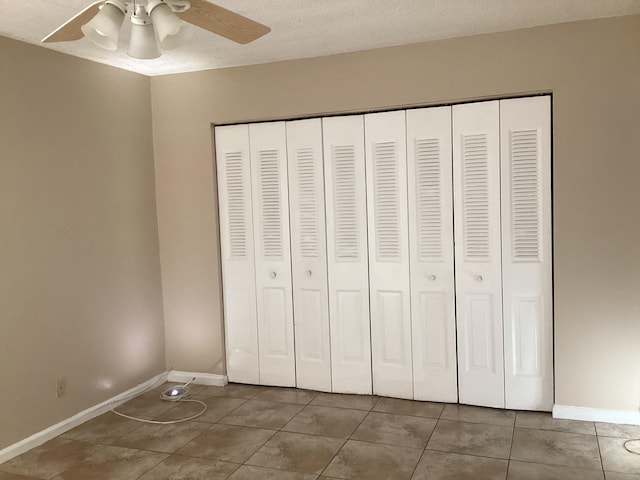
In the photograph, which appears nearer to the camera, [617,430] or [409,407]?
[617,430]

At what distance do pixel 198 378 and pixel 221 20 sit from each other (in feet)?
10.1

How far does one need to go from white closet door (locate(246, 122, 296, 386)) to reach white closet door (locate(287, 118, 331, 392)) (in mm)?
57

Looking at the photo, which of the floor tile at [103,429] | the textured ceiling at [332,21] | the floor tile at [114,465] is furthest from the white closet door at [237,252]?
the floor tile at [114,465]

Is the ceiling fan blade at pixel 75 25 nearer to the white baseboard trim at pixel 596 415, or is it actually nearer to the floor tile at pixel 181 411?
the floor tile at pixel 181 411

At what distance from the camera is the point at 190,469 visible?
3.12 meters

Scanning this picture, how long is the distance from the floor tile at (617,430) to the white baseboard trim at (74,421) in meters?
3.13

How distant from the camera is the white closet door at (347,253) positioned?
159 inches

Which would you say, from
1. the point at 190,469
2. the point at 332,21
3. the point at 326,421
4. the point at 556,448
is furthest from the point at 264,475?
the point at 332,21

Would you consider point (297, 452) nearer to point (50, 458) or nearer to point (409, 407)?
point (409, 407)

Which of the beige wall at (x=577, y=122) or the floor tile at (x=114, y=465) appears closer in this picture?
the floor tile at (x=114, y=465)

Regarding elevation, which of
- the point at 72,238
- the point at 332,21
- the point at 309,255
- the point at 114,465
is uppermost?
the point at 332,21

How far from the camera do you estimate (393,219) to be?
3.96 metres

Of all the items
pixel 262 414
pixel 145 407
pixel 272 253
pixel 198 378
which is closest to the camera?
pixel 262 414

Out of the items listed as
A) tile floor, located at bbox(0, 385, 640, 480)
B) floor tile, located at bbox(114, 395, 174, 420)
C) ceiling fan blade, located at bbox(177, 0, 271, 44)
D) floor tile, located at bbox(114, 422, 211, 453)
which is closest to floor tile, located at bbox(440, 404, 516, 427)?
tile floor, located at bbox(0, 385, 640, 480)
